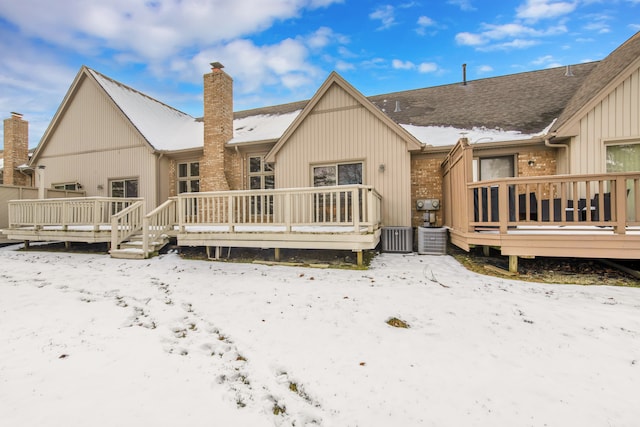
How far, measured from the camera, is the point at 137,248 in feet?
27.6

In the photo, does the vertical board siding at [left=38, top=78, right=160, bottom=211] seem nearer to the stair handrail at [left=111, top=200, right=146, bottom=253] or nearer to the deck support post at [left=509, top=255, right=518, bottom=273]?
the stair handrail at [left=111, top=200, right=146, bottom=253]

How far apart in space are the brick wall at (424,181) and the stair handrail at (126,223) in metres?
8.26

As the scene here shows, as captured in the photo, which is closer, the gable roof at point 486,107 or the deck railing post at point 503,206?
the deck railing post at point 503,206

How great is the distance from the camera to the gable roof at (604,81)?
280 inches

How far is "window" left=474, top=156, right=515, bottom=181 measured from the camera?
8623 millimetres

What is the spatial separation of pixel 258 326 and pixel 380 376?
1606 millimetres

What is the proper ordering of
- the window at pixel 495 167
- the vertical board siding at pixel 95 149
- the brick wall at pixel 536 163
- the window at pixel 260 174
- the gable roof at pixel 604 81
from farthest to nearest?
1. the vertical board siding at pixel 95 149
2. the window at pixel 260 174
3. the window at pixel 495 167
4. the brick wall at pixel 536 163
5. the gable roof at pixel 604 81

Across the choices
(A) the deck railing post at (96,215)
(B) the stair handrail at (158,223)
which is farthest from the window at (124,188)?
(B) the stair handrail at (158,223)

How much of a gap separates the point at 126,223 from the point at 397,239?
26.6 ft

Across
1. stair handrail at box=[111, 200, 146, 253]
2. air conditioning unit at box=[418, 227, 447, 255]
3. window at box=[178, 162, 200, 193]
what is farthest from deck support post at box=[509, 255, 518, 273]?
window at box=[178, 162, 200, 193]

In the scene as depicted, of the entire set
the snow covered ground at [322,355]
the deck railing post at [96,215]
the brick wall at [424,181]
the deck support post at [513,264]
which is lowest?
the snow covered ground at [322,355]

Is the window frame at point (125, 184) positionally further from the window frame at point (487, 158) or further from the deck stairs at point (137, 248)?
the window frame at point (487, 158)

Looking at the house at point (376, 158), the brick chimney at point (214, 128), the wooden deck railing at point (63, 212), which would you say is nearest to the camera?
the house at point (376, 158)

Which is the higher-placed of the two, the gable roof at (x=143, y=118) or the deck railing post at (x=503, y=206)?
the gable roof at (x=143, y=118)
